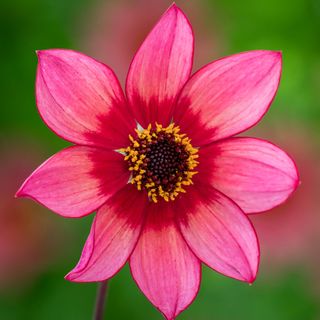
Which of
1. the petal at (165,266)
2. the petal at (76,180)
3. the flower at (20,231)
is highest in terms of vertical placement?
the petal at (76,180)

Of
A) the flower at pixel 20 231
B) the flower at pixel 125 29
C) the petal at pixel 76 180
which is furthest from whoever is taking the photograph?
the flower at pixel 125 29

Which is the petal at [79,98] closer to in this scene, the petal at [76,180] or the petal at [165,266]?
the petal at [76,180]

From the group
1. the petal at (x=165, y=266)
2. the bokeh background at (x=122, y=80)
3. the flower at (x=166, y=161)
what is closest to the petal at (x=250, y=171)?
the flower at (x=166, y=161)

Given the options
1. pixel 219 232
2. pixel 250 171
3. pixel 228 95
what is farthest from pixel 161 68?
pixel 219 232

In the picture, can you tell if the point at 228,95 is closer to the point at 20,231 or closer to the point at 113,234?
the point at 113,234

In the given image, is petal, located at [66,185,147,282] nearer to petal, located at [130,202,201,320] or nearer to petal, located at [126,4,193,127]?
petal, located at [130,202,201,320]

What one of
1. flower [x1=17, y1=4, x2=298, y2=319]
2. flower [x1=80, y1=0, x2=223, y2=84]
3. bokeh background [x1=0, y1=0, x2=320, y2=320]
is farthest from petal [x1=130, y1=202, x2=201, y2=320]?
flower [x1=80, y1=0, x2=223, y2=84]
